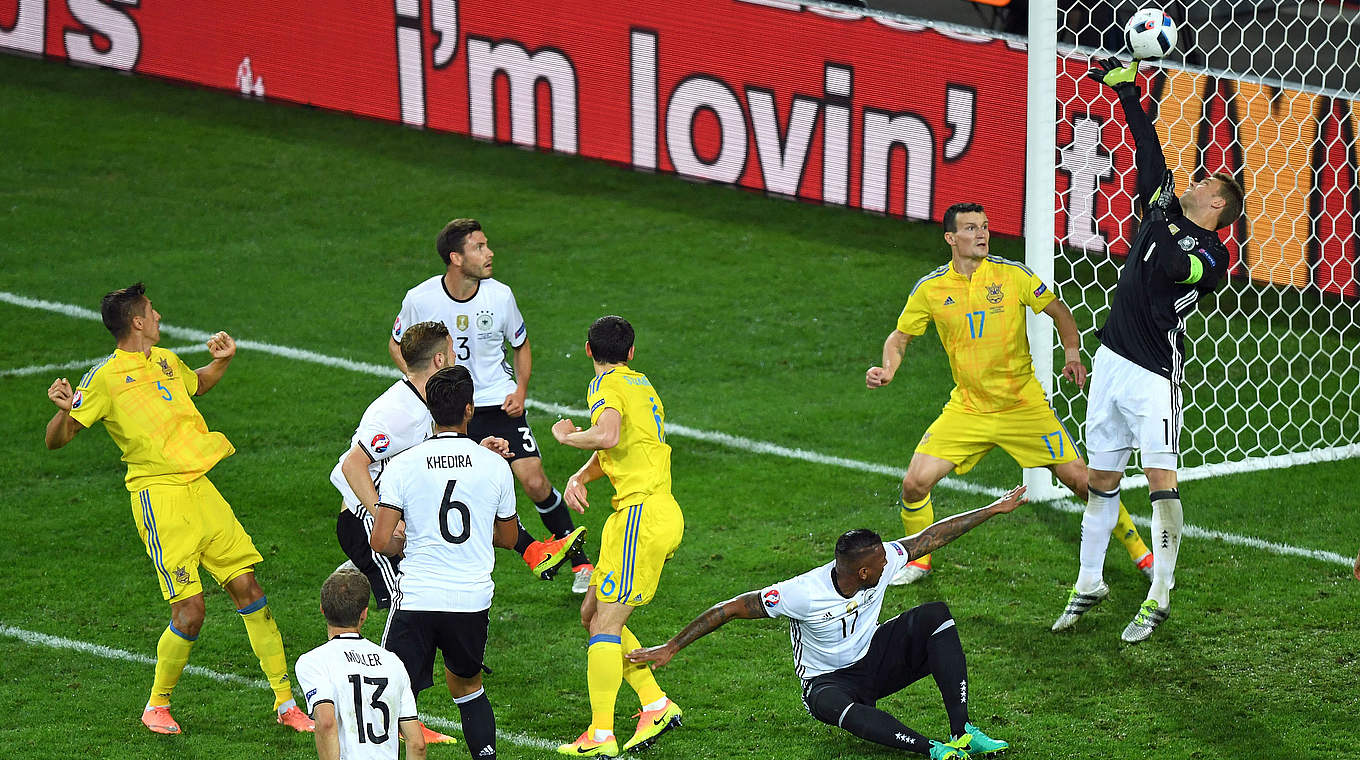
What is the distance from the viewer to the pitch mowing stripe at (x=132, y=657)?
712cm

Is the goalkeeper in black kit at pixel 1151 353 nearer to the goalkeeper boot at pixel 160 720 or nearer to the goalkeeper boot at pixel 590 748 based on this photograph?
the goalkeeper boot at pixel 590 748

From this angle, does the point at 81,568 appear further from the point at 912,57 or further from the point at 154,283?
the point at 912,57

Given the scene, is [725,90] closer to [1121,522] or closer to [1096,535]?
[1121,522]

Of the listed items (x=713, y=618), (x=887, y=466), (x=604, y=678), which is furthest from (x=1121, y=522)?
(x=604, y=678)

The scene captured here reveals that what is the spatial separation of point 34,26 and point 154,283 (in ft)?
20.6

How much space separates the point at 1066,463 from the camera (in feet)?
27.1

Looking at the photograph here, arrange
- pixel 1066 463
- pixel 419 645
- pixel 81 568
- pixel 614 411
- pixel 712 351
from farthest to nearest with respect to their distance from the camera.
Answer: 1. pixel 712 351
2. pixel 81 568
3. pixel 1066 463
4. pixel 614 411
5. pixel 419 645

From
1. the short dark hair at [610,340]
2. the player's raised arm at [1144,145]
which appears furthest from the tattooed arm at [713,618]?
the player's raised arm at [1144,145]

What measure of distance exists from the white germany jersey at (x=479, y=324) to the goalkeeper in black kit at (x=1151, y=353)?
289 centimetres

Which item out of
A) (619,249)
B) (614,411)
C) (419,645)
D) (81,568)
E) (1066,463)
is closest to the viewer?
(419,645)

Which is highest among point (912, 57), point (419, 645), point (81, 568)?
point (912, 57)

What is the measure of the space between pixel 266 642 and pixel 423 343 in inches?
59.0

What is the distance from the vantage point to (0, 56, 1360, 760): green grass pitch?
718 centimetres

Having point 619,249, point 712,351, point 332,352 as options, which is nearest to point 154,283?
point 332,352
